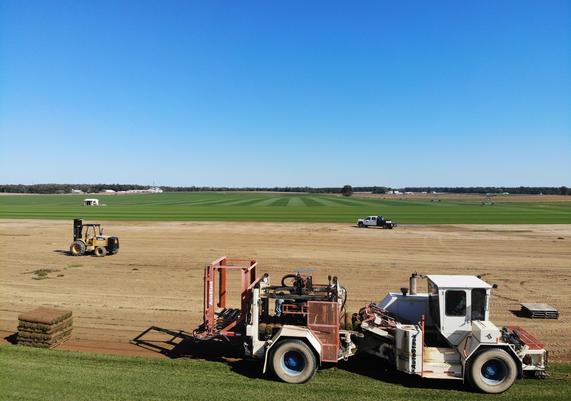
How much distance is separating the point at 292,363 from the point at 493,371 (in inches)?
183

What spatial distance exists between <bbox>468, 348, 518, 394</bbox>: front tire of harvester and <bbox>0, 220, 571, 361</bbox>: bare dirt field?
4.10 metres

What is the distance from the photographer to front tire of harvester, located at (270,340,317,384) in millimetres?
9586

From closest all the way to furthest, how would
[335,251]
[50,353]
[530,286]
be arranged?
[50,353], [530,286], [335,251]

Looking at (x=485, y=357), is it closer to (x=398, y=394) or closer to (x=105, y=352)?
(x=398, y=394)

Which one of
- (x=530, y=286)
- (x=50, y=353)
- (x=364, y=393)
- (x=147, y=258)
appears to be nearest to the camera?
(x=364, y=393)

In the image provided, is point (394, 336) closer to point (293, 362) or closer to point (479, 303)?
point (479, 303)

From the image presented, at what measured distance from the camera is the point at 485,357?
362 inches

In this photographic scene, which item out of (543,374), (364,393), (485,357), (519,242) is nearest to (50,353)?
(364,393)

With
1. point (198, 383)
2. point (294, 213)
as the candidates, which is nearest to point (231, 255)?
point (198, 383)

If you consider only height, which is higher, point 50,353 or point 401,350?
point 401,350

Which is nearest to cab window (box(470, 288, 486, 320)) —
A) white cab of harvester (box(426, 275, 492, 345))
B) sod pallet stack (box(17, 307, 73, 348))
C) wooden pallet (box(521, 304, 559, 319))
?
white cab of harvester (box(426, 275, 492, 345))

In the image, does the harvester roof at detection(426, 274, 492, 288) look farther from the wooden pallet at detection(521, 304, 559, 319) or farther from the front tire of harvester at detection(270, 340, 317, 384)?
the wooden pallet at detection(521, 304, 559, 319)

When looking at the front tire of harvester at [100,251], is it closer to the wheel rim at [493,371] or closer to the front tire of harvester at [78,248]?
the front tire of harvester at [78,248]

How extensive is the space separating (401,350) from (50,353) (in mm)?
9222
